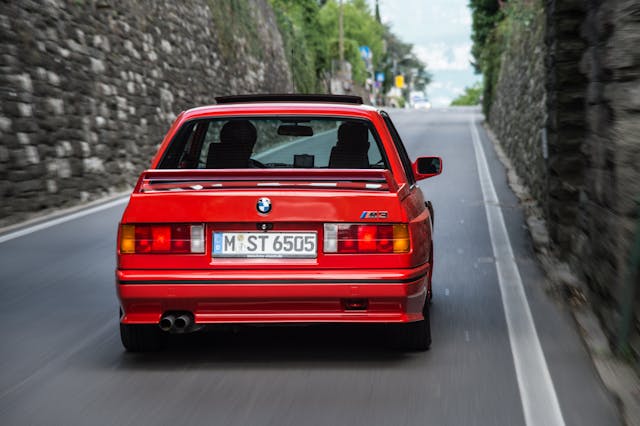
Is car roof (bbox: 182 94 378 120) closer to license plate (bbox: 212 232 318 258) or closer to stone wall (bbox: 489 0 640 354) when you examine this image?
license plate (bbox: 212 232 318 258)

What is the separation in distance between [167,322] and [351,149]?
1733mm

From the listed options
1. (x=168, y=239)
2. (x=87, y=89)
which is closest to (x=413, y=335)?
(x=168, y=239)

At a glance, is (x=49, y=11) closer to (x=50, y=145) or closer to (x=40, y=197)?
(x=50, y=145)

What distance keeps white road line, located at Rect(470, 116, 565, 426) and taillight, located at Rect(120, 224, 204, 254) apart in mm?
1826

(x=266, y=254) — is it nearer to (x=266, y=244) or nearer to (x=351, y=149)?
(x=266, y=244)

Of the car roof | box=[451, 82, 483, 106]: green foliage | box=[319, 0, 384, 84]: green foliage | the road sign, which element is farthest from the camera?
box=[451, 82, 483, 106]: green foliage

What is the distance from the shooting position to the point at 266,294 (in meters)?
4.71

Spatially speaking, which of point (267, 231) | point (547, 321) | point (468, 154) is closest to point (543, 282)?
point (547, 321)

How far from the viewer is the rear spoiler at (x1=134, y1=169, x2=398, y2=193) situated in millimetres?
4871

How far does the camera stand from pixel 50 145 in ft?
43.8

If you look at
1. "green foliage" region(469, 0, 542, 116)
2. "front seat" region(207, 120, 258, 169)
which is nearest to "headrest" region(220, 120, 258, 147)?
"front seat" region(207, 120, 258, 169)

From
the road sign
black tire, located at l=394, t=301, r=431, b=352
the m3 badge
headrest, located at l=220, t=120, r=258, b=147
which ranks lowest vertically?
the road sign

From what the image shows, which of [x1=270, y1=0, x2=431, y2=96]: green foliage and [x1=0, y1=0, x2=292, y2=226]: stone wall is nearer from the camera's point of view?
[x1=0, y1=0, x2=292, y2=226]: stone wall

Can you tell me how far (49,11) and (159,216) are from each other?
10.2 meters
